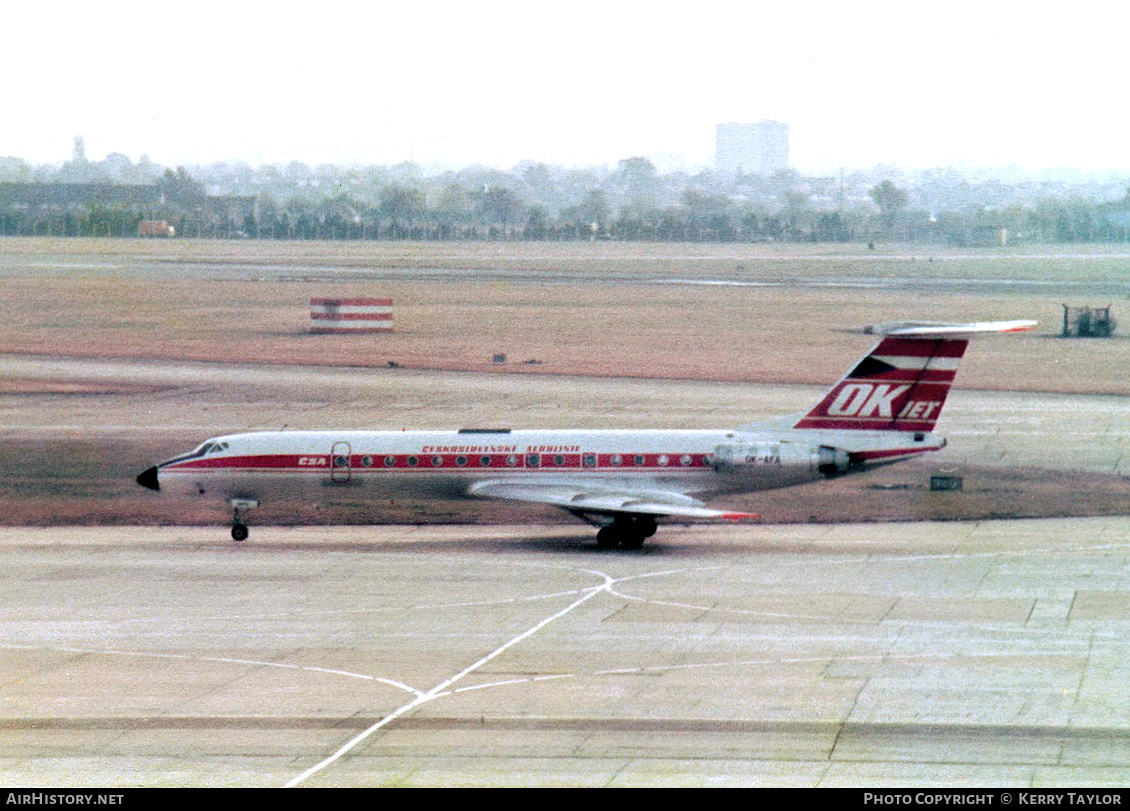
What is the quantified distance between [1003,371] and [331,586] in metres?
46.9

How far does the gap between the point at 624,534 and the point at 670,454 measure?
2546mm

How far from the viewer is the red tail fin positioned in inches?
1599

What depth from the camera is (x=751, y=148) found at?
127 metres

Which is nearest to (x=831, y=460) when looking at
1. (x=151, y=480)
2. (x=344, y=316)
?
(x=151, y=480)

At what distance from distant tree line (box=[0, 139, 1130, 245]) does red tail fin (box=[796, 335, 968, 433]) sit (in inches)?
1824

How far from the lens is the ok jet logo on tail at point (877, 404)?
133 feet

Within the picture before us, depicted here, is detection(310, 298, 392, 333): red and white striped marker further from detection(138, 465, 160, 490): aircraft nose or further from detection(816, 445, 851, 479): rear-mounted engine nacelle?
detection(816, 445, 851, 479): rear-mounted engine nacelle

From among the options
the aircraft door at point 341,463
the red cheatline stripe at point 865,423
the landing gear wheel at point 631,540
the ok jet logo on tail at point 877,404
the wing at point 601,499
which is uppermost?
the ok jet logo on tail at point 877,404

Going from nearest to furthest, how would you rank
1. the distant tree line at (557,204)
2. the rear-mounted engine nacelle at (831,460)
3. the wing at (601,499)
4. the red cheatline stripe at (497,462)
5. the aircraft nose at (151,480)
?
the wing at (601,499), the rear-mounted engine nacelle at (831,460), the red cheatline stripe at (497,462), the aircraft nose at (151,480), the distant tree line at (557,204)

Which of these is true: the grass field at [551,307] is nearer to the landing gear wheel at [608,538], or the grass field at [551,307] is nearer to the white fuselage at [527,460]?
the white fuselage at [527,460]

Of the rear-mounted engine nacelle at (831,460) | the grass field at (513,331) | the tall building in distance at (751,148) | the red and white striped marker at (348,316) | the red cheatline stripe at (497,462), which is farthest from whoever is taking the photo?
the tall building in distance at (751,148)

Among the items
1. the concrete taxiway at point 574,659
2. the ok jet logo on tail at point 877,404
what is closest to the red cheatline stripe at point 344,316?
the concrete taxiway at point 574,659

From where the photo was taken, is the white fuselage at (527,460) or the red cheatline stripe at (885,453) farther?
the red cheatline stripe at (885,453)

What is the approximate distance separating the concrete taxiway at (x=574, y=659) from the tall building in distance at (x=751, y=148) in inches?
2844
